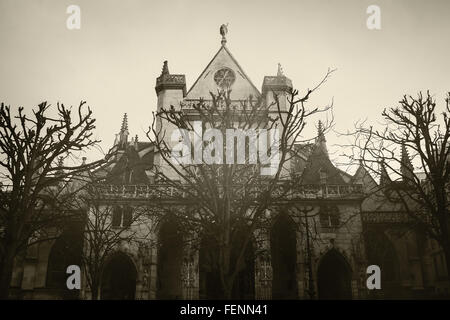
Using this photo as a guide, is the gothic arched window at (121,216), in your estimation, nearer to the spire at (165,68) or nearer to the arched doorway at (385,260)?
the spire at (165,68)

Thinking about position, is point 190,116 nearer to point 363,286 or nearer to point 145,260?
point 145,260

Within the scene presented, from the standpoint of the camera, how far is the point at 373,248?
29.1 metres

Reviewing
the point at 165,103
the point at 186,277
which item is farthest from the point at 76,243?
the point at 165,103

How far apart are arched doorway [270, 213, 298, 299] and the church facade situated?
0.07m

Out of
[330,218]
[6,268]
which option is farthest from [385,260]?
[6,268]

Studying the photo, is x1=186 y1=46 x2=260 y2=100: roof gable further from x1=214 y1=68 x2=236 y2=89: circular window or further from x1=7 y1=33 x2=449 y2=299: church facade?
x1=7 y1=33 x2=449 y2=299: church facade

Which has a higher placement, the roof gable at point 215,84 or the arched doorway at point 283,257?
the roof gable at point 215,84

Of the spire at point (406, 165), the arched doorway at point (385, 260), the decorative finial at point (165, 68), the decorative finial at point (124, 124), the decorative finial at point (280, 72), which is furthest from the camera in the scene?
the decorative finial at point (124, 124)

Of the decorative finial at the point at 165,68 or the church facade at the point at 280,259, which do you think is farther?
the decorative finial at the point at 165,68

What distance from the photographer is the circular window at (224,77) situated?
1271 inches

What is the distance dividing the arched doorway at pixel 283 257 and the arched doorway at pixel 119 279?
987 centimetres

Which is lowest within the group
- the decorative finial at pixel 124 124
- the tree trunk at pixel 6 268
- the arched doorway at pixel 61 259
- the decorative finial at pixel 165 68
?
the tree trunk at pixel 6 268

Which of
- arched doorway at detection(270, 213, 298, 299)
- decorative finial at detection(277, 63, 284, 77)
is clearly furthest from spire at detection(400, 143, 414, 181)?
decorative finial at detection(277, 63, 284, 77)

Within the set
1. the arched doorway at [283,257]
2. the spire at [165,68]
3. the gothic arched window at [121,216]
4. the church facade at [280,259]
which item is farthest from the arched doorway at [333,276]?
the spire at [165,68]
